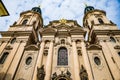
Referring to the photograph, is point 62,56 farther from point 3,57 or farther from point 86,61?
point 3,57

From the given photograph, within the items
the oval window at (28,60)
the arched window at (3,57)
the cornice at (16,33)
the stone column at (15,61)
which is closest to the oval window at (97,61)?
the oval window at (28,60)

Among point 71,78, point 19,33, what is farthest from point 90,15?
point 71,78

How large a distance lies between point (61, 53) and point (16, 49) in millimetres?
5783

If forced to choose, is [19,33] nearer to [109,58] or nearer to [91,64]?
[91,64]

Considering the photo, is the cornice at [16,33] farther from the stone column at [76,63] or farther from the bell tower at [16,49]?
the stone column at [76,63]

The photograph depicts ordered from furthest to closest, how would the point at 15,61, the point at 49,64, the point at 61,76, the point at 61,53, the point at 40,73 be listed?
the point at 61,53 < the point at 15,61 < the point at 49,64 < the point at 61,76 < the point at 40,73

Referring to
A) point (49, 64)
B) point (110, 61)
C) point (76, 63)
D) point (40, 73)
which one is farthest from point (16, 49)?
point (110, 61)

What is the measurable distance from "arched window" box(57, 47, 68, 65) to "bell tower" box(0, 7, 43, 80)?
321cm

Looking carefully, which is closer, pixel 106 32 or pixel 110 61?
pixel 110 61

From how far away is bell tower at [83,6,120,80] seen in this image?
17797 millimetres

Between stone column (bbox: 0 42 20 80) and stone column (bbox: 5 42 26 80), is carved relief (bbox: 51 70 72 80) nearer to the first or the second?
stone column (bbox: 5 42 26 80)

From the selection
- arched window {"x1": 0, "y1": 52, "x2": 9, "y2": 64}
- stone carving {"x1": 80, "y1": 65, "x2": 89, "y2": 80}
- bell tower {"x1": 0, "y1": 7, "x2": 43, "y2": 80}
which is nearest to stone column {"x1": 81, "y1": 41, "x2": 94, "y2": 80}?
stone carving {"x1": 80, "y1": 65, "x2": 89, "y2": 80}

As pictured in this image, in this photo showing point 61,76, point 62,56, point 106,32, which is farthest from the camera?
point 106,32

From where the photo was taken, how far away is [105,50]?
19953 millimetres
